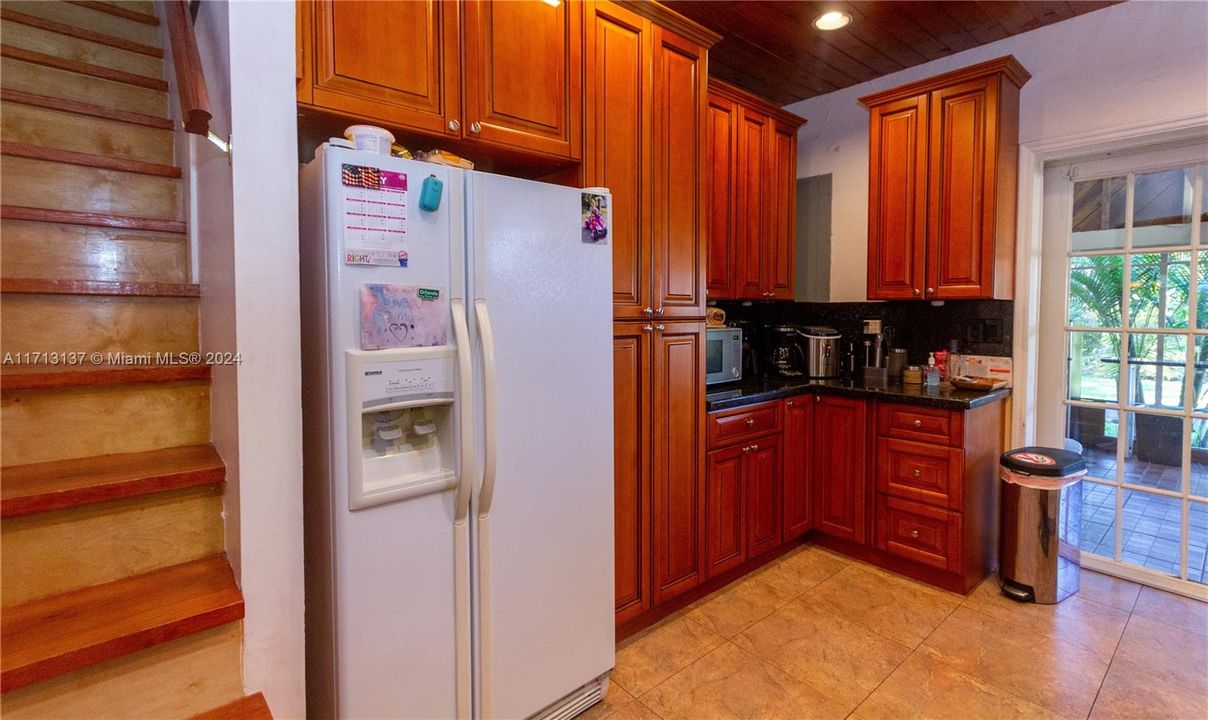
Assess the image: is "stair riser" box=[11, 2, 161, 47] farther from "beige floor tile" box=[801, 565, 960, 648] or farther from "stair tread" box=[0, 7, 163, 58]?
"beige floor tile" box=[801, 565, 960, 648]

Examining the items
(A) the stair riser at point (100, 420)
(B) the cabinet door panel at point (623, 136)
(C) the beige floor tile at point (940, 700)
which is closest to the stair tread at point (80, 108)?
(A) the stair riser at point (100, 420)

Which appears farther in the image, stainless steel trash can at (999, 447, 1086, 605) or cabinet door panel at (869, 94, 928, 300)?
cabinet door panel at (869, 94, 928, 300)

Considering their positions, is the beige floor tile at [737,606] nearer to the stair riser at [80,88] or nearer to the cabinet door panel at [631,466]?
the cabinet door panel at [631,466]

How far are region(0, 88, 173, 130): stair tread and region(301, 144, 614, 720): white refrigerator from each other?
0.76 m

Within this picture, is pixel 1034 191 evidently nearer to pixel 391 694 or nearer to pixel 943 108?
pixel 943 108

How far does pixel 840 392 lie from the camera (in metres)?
3.00

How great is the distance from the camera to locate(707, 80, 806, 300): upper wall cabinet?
2983 mm

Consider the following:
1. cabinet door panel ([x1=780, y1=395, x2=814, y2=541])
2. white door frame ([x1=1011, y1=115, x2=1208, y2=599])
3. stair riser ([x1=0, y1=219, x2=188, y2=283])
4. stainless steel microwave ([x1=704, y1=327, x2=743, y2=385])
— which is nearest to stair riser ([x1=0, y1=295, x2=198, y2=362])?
stair riser ([x1=0, y1=219, x2=188, y2=283])

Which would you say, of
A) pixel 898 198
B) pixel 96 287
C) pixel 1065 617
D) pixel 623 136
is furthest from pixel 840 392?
pixel 96 287

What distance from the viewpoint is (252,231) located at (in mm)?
1314

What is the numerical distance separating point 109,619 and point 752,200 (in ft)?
10.0

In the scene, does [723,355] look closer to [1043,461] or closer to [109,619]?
[1043,461]

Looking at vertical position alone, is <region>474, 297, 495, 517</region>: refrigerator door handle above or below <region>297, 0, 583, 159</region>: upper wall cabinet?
below

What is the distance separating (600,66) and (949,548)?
8.41 feet
